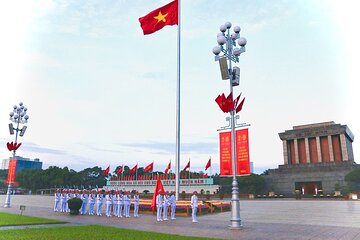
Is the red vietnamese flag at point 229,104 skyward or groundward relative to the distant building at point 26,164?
groundward

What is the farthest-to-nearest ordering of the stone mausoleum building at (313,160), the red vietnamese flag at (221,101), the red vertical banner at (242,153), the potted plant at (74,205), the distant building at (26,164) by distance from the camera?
the distant building at (26,164), the stone mausoleum building at (313,160), the potted plant at (74,205), the red vietnamese flag at (221,101), the red vertical banner at (242,153)

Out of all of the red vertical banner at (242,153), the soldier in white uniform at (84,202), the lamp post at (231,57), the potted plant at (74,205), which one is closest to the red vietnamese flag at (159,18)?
the lamp post at (231,57)

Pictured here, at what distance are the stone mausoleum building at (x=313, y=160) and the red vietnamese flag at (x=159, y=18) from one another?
145 feet

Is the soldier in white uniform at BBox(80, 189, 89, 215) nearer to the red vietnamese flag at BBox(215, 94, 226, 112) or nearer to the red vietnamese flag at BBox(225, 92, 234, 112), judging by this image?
the red vietnamese flag at BBox(215, 94, 226, 112)

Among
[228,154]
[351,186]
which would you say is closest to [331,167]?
[351,186]

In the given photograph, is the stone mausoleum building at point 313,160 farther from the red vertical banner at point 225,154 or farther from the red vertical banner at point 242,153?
the red vertical banner at point 242,153

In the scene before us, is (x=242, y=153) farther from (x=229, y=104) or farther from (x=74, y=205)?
(x=74, y=205)

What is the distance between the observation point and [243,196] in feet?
178

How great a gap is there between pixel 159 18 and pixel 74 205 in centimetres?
1310

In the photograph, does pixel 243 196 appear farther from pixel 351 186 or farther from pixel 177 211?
pixel 177 211

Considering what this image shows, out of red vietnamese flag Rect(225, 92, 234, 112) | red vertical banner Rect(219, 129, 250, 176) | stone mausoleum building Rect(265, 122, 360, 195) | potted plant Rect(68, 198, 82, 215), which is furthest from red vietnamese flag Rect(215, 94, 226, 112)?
stone mausoleum building Rect(265, 122, 360, 195)

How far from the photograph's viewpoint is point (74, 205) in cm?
1781

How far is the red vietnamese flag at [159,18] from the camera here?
63.9ft

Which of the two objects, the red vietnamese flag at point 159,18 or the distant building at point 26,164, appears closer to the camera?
the red vietnamese flag at point 159,18
